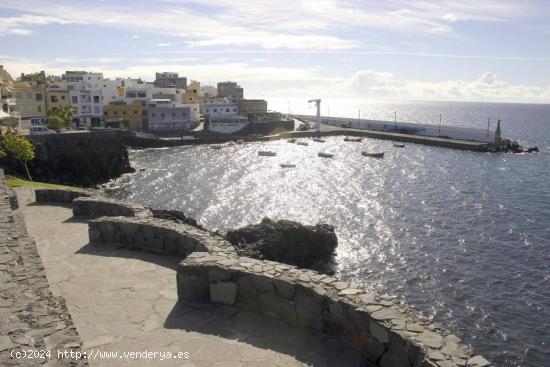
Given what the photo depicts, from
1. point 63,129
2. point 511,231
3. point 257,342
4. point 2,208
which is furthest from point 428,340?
point 63,129

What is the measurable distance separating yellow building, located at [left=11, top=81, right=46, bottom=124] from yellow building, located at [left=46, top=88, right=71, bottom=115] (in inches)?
43.2

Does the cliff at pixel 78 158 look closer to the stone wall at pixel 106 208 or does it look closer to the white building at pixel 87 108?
the white building at pixel 87 108

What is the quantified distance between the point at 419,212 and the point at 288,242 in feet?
74.2

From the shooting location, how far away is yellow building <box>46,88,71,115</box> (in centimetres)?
9594

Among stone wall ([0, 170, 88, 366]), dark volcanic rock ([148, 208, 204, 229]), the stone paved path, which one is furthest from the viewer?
dark volcanic rock ([148, 208, 204, 229])

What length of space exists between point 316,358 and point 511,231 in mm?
41214

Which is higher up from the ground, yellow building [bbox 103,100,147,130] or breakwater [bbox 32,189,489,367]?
yellow building [bbox 103,100,147,130]

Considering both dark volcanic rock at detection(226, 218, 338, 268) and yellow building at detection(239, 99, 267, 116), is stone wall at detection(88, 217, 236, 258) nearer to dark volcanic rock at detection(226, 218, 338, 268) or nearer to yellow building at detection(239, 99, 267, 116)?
dark volcanic rock at detection(226, 218, 338, 268)

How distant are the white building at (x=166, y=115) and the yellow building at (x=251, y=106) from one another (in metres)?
20.3

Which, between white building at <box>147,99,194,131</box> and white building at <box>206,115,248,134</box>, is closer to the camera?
white building at <box>147,99,194,131</box>

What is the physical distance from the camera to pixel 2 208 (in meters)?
13.9

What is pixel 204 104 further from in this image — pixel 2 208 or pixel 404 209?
pixel 2 208

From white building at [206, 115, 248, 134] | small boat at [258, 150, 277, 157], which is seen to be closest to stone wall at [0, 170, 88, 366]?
small boat at [258, 150, 277, 157]

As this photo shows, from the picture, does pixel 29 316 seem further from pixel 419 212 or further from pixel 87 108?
pixel 87 108
